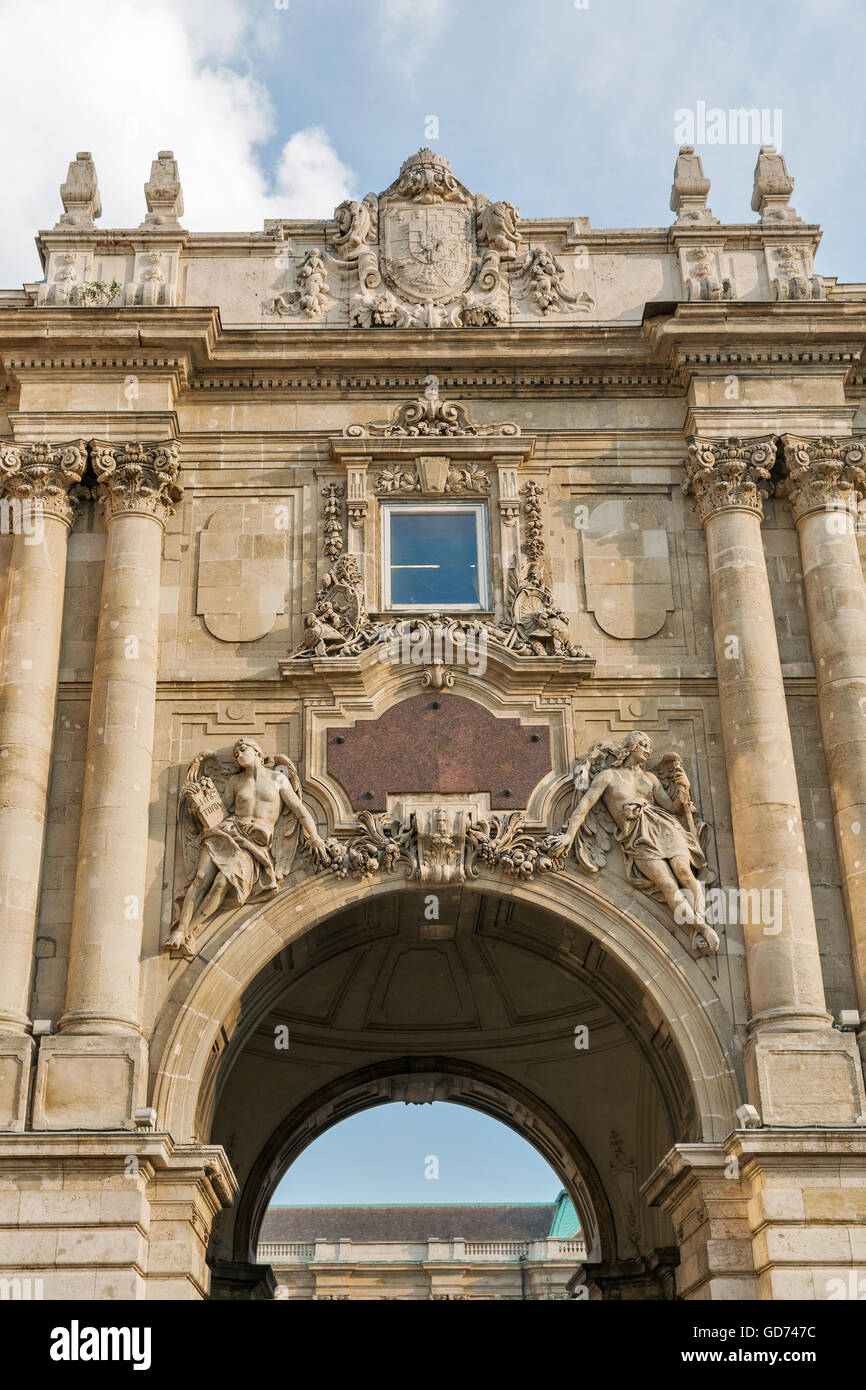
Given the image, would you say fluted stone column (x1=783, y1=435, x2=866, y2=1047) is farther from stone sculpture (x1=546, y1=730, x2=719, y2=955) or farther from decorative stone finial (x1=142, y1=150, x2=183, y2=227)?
decorative stone finial (x1=142, y1=150, x2=183, y2=227)

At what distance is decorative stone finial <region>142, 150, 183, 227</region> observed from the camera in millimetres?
20016

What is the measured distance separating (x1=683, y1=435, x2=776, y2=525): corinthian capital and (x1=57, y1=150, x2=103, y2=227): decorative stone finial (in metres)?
7.88

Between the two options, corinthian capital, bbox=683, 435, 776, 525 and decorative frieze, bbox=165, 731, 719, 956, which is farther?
corinthian capital, bbox=683, 435, 776, 525

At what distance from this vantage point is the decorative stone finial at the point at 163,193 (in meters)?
20.0

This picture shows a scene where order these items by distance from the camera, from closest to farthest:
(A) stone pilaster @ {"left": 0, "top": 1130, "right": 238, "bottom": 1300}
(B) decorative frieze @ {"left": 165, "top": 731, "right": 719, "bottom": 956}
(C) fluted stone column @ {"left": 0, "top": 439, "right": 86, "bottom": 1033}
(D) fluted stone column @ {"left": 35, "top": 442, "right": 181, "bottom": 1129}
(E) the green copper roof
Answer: (A) stone pilaster @ {"left": 0, "top": 1130, "right": 238, "bottom": 1300} < (D) fluted stone column @ {"left": 35, "top": 442, "right": 181, "bottom": 1129} < (C) fluted stone column @ {"left": 0, "top": 439, "right": 86, "bottom": 1033} < (B) decorative frieze @ {"left": 165, "top": 731, "right": 719, "bottom": 956} < (E) the green copper roof

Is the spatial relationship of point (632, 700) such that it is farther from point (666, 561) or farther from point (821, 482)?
point (821, 482)

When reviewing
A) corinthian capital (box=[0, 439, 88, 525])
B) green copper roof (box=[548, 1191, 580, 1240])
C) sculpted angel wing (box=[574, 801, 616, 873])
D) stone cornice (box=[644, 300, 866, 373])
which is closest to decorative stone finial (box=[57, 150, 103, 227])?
corinthian capital (box=[0, 439, 88, 525])

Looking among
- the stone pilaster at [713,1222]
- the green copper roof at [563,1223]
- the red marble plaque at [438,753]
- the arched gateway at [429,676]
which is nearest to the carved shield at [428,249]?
the arched gateway at [429,676]

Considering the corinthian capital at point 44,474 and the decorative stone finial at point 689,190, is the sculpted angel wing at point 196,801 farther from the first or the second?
the decorative stone finial at point 689,190

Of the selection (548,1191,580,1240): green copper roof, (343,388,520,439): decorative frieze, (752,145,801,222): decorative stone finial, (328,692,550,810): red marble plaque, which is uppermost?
(752,145,801,222): decorative stone finial

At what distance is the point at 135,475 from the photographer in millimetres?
18109
